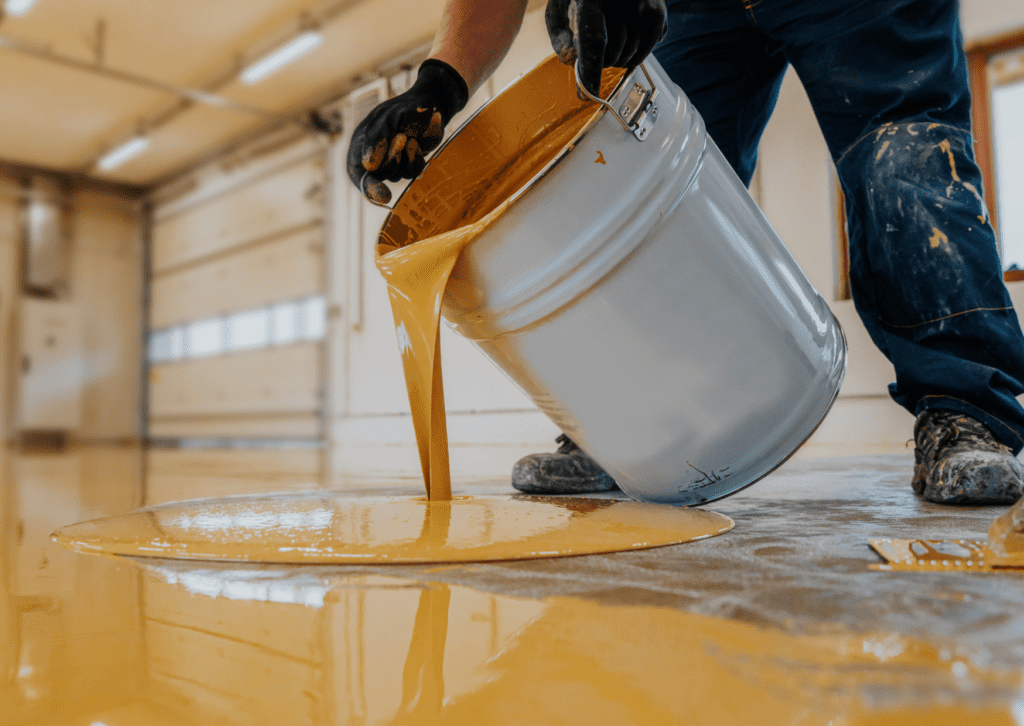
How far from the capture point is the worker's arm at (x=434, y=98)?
1.14m

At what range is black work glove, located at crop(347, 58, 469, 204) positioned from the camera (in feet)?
3.72

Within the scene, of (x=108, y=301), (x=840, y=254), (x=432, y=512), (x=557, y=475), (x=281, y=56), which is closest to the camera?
(x=432, y=512)

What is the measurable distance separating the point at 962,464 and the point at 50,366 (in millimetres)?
9065

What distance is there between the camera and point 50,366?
8.09 metres

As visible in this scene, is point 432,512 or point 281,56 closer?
point 432,512

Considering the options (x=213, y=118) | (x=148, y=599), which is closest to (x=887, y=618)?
(x=148, y=599)

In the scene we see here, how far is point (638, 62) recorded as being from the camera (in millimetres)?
893

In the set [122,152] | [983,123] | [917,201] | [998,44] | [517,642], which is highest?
[122,152]

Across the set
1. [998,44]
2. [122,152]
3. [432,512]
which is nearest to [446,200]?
[432,512]

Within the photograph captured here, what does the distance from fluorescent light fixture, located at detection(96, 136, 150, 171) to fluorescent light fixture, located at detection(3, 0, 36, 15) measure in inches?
77.8

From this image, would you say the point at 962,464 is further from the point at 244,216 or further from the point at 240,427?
the point at 244,216

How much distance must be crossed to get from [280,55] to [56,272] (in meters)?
4.61

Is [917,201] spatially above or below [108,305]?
below

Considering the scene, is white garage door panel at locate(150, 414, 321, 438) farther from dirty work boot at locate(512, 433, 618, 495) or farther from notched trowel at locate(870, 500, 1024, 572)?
notched trowel at locate(870, 500, 1024, 572)
